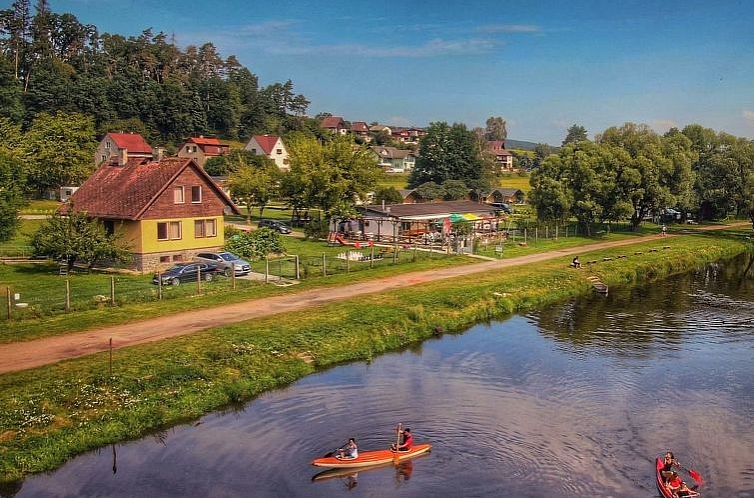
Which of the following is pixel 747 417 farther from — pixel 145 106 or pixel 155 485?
pixel 145 106

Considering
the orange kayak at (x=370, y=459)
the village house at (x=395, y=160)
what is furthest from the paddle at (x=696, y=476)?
the village house at (x=395, y=160)

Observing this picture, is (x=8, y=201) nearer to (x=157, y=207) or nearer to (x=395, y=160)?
(x=157, y=207)

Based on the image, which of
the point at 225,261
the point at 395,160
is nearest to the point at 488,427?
the point at 225,261

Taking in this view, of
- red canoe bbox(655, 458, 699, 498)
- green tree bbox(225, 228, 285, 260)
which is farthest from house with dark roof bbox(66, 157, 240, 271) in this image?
red canoe bbox(655, 458, 699, 498)

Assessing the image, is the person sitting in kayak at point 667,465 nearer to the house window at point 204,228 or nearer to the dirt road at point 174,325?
the dirt road at point 174,325

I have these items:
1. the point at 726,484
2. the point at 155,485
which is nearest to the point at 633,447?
the point at 726,484

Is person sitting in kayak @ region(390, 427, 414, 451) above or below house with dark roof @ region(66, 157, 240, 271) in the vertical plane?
below

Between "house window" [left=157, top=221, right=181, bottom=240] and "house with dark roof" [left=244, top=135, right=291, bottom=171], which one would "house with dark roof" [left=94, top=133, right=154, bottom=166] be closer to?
"house with dark roof" [left=244, top=135, right=291, bottom=171]
